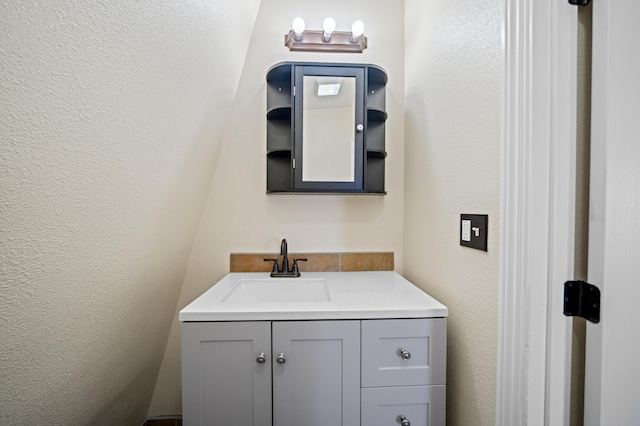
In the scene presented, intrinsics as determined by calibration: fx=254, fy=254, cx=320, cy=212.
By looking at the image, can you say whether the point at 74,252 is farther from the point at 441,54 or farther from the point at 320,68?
the point at 441,54

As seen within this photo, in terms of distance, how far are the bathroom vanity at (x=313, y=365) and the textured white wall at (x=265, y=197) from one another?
2.00 ft

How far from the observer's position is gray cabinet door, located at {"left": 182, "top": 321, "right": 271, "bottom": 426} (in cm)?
83

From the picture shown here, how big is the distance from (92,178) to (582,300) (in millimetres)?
1234

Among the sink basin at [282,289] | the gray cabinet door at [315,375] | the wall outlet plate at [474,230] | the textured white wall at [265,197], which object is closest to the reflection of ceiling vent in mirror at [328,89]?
the textured white wall at [265,197]

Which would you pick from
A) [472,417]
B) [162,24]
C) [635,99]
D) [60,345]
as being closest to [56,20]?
[162,24]

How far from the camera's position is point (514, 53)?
69 centimetres

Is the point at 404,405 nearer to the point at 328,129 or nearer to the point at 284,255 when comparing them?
the point at 284,255

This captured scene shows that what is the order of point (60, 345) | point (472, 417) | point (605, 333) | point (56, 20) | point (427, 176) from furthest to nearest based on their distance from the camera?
point (427, 176) < point (472, 417) < point (60, 345) < point (605, 333) < point (56, 20)

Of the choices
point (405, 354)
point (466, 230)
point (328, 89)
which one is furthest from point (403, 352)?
point (328, 89)

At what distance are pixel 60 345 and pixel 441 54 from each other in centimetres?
167

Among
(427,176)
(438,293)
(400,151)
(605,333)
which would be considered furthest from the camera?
(400,151)

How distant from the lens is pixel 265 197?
4.77 feet

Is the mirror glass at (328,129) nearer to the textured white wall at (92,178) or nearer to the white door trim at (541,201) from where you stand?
the textured white wall at (92,178)

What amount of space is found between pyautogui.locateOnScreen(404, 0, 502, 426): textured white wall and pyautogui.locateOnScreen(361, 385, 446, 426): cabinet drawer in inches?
4.6
